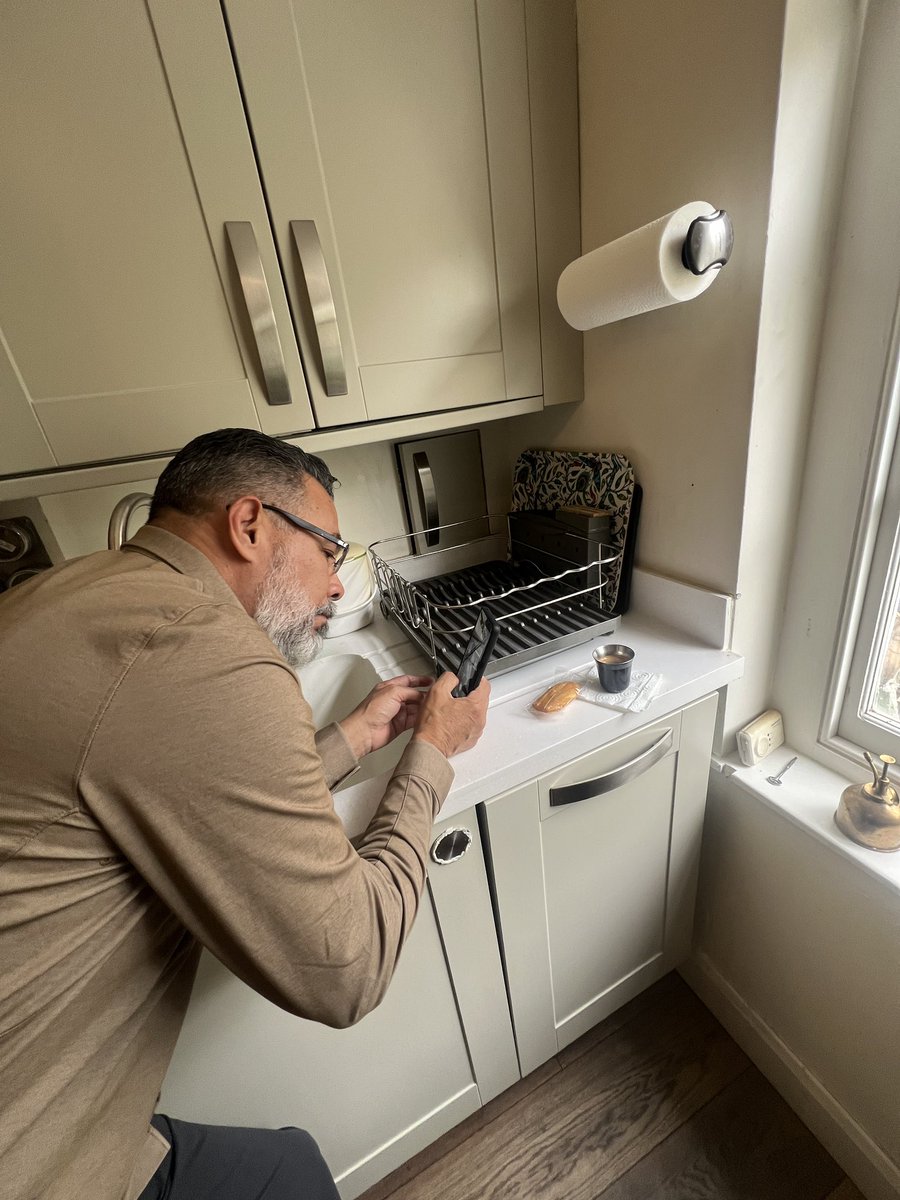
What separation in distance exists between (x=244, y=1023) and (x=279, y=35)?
141 centimetres

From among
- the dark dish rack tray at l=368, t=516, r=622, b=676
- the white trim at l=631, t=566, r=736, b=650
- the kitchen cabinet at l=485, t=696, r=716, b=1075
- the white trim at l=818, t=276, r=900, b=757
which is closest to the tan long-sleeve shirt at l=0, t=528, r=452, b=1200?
the kitchen cabinet at l=485, t=696, r=716, b=1075

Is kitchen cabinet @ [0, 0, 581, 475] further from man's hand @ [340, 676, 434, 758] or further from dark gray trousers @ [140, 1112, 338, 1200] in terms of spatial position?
dark gray trousers @ [140, 1112, 338, 1200]

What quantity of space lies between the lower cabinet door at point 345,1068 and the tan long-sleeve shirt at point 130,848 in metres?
0.14

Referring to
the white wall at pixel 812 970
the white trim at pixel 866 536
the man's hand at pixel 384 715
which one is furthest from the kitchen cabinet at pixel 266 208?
the white wall at pixel 812 970

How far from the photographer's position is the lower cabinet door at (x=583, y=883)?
81 centimetres

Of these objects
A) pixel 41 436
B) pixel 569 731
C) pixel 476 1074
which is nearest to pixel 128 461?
pixel 41 436

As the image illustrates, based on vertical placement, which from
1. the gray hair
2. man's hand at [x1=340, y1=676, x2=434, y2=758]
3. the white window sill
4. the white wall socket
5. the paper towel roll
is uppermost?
the paper towel roll

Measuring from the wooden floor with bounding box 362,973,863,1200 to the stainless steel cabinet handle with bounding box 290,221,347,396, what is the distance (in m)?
1.56

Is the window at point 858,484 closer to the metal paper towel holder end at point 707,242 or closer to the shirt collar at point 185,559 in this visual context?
the metal paper towel holder end at point 707,242

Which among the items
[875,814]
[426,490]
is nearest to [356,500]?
[426,490]

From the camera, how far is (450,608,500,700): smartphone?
2.67 feet

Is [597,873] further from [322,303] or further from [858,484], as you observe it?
[322,303]

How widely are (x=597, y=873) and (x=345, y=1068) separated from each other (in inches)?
20.8

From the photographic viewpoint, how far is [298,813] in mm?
488
